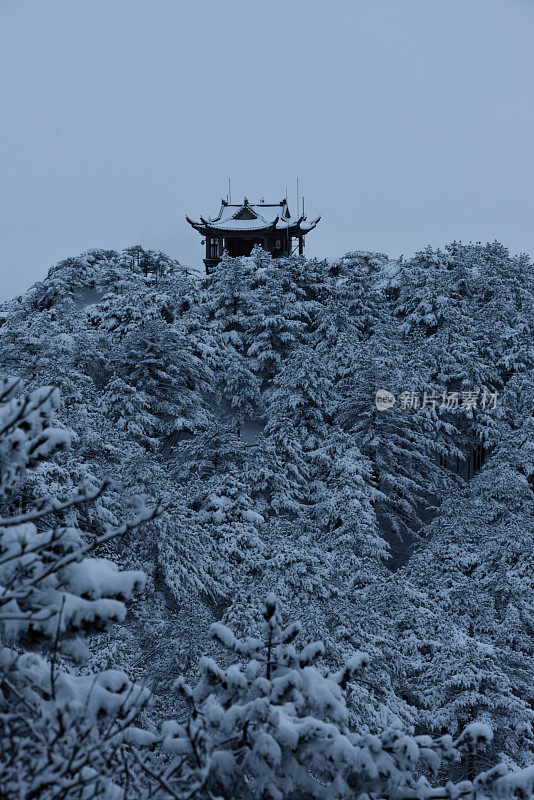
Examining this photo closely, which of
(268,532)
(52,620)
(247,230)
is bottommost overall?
(52,620)

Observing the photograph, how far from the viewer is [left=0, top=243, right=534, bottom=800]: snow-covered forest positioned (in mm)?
3660

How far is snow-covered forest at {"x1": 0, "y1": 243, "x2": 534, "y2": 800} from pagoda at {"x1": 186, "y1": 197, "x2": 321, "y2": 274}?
5098 mm

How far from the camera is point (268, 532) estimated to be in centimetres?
1559

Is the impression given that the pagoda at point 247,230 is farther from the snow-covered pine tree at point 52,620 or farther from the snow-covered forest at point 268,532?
the snow-covered pine tree at point 52,620

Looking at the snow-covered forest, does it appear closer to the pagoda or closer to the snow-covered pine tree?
the snow-covered pine tree

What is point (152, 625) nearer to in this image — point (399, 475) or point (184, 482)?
point (184, 482)

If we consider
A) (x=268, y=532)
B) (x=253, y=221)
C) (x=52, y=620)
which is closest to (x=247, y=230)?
(x=253, y=221)

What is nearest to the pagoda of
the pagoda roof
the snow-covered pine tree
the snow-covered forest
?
the pagoda roof

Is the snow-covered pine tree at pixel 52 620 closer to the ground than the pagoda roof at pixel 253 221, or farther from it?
Answer: closer to the ground

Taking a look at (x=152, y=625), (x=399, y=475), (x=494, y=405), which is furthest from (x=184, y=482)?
(x=494, y=405)

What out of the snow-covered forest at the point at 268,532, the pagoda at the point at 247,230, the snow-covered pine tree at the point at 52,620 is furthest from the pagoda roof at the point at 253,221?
the snow-covered pine tree at the point at 52,620

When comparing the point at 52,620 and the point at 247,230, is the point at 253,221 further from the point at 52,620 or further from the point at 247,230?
the point at 52,620

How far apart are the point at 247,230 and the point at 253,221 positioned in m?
1.57

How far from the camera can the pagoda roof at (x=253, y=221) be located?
131 ft
